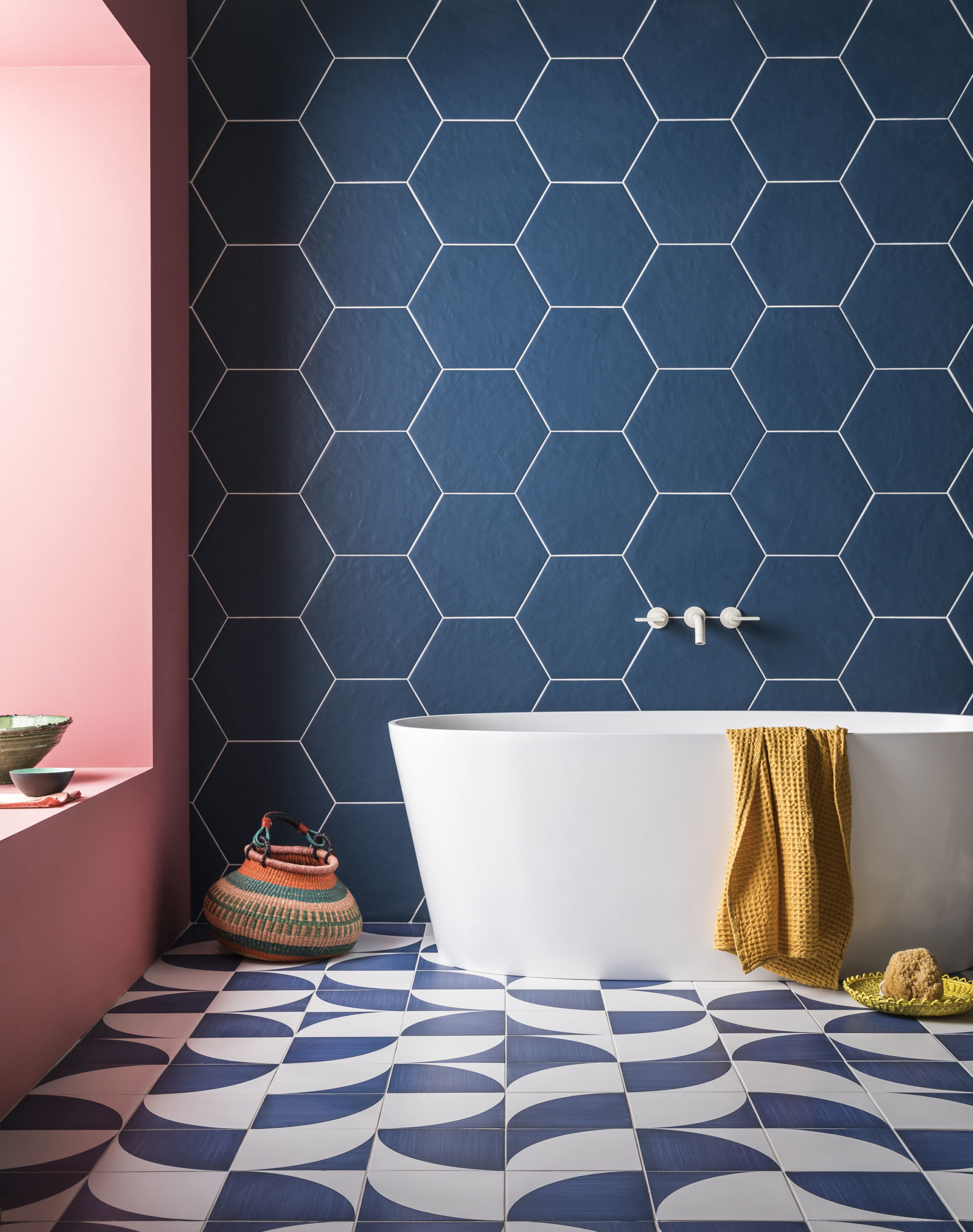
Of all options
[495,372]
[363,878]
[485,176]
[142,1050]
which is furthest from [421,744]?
[485,176]

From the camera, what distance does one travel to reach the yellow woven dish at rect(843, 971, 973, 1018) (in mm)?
2180

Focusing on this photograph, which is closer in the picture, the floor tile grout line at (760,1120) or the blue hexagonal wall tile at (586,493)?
the floor tile grout line at (760,1120)

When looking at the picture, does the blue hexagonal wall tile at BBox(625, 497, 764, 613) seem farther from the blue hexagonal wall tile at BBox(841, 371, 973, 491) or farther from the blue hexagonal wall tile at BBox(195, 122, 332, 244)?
the blue hexagonal wall tile at BBox(195, 122, 332, 244)

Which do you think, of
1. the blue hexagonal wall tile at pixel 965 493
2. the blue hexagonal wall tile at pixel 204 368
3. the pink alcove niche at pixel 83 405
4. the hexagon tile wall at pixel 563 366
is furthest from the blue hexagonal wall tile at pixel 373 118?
the blue hexagonal wall tile at pixel 965 493

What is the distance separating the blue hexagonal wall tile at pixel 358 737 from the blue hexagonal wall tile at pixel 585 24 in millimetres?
1873

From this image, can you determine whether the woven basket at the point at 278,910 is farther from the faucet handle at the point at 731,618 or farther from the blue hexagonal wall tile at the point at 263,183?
the blue hexagonal wall tile at the point at 263,183

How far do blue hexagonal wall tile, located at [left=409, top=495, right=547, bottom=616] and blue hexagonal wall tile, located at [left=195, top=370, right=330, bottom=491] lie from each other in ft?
1.35

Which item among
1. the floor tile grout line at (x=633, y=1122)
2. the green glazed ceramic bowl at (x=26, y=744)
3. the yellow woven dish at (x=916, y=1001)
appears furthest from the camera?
the green glazed ceramic bowl at (x=26, y=744)

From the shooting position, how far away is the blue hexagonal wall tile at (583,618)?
9.71ft

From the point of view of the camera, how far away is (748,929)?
2.31m

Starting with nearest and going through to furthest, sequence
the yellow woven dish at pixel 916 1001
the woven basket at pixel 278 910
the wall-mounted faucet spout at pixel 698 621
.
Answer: the yellow woven dish at pixel 916 1001 → the woven basket at pixel 278 910 → the wall-mounted faucet spout at pixel 698 621

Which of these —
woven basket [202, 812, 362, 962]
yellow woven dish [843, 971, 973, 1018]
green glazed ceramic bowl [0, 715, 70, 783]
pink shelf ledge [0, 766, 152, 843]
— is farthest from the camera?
woven basket [202, 812, 362, 962]

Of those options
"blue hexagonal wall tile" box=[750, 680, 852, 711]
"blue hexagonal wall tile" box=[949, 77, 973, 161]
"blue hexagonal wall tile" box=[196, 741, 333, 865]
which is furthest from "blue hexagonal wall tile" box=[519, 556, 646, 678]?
"blue hexagonal wall tile" box=[949, 77, 973, 161]

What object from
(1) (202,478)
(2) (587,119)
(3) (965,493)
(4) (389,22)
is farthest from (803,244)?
(1) (202,478)
